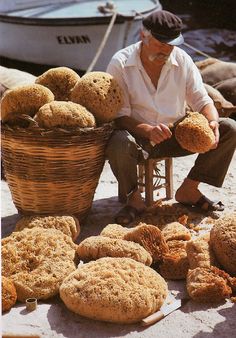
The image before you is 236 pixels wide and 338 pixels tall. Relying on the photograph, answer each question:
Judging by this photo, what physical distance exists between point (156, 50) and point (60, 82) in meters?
0.71

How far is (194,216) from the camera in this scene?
14.8 ft

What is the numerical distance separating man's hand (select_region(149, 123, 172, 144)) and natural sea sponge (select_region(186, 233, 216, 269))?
82 cm

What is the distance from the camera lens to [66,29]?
33.6 ft

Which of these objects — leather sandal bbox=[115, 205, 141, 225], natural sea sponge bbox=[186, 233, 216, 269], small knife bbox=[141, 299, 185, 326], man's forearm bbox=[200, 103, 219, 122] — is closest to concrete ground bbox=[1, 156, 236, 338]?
small knife bbox=[141, 299, 185, 326]

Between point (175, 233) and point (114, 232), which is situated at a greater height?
point (114, 232)

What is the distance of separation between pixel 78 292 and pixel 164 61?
1.94 metres

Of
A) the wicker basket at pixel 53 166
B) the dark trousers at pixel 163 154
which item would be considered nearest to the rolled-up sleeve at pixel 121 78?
the dark trousers at pixel 163 154

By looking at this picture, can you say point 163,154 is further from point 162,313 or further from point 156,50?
point 162,313

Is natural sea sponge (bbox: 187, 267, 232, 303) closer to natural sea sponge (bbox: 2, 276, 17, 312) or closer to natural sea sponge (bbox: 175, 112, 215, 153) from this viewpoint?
natural sea sponge (bbox: 2, 276, 17, 312)

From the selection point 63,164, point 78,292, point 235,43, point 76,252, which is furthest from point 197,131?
point 235,43


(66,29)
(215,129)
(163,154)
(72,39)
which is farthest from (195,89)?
(72,39)

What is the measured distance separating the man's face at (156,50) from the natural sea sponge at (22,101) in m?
0.81

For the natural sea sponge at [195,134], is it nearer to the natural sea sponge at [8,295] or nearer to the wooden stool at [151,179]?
the wooden stool at [151,179]

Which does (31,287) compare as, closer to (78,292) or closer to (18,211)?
(78,292)
